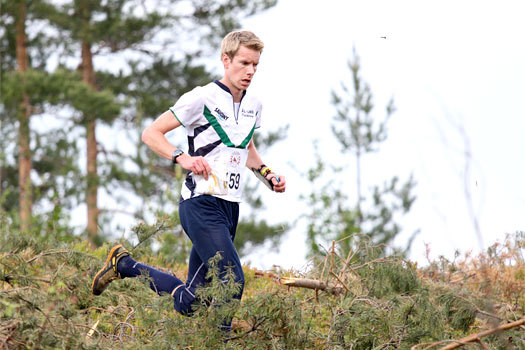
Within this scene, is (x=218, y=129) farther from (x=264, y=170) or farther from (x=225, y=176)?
(x=264, y=170)

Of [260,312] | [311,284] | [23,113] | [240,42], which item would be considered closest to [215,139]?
[240,42]

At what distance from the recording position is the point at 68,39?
2155 cm

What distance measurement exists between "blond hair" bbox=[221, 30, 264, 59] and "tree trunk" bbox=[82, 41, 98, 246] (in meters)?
15.8

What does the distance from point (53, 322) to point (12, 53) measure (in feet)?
66.5

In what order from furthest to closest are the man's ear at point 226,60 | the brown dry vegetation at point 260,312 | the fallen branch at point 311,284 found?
the fallen branch at point 311,284
the man's ear at point 226,60
the brown dry vegetation at point 260,312

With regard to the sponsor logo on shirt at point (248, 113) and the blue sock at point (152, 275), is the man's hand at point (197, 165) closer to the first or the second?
the sponsor logo on shirt at point (248, 113)

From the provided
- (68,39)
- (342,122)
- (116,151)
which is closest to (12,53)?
Result: (68,39)

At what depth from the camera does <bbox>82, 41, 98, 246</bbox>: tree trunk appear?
68.8 feet

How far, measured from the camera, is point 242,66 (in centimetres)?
515

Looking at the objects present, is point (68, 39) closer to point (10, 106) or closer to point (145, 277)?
point (10, 106)

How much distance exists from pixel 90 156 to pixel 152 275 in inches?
651

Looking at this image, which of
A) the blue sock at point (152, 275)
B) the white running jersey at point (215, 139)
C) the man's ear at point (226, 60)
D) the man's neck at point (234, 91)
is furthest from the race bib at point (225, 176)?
the blue sock at point (152, 275)

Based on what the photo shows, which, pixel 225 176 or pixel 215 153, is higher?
pixel 215 153

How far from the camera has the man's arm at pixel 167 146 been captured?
16.0 ft
